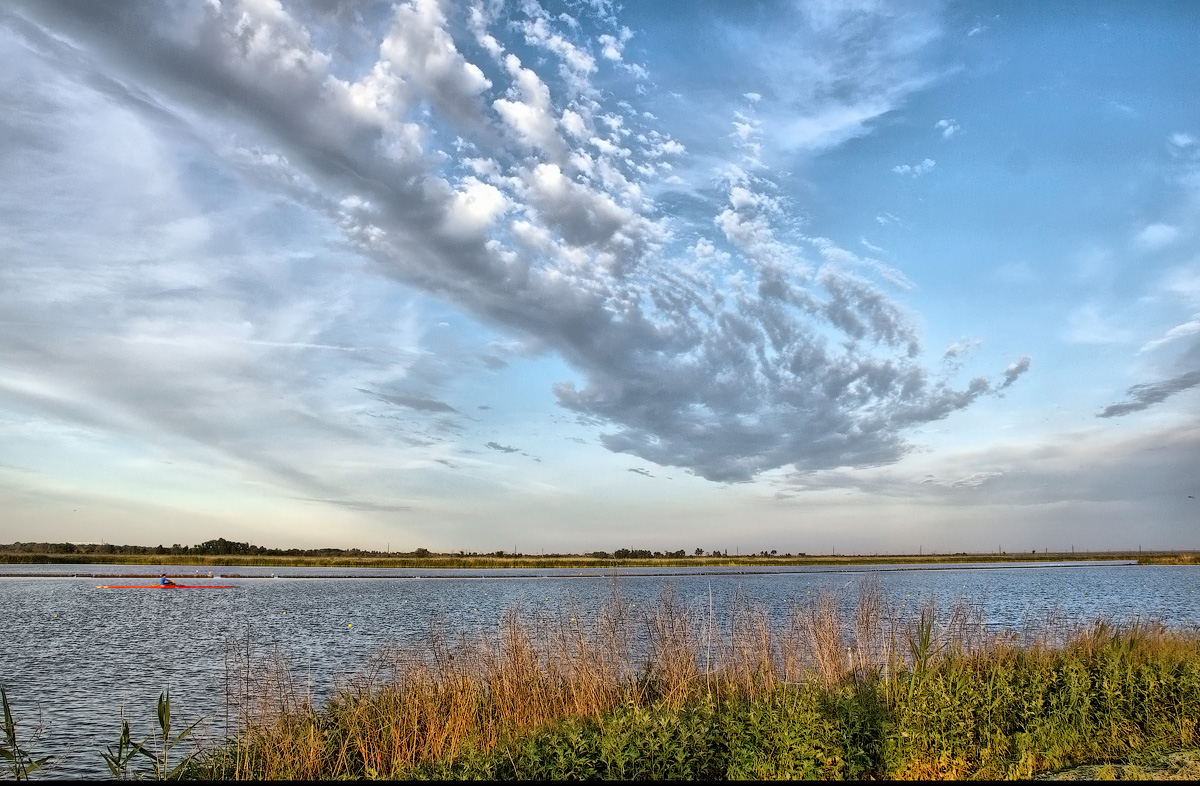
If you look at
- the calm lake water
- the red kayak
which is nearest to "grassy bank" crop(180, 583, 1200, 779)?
the calm lake water

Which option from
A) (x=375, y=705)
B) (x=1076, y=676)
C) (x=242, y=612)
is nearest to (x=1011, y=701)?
(x=1076, y=676)

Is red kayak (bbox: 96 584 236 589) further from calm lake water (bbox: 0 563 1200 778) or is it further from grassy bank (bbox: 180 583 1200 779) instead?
grassy bank (bbox: 180 583 1200 779)

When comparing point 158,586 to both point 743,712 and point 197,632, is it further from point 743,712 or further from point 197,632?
point 743,712

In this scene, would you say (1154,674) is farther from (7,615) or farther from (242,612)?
(7,615)

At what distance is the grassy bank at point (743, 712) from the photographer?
10.3 metres

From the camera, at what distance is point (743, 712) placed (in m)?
11.5

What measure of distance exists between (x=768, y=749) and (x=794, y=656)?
4803mm

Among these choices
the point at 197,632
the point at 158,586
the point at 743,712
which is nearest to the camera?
the point at 743,712

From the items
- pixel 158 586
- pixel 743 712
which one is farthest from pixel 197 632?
pixel 158 586

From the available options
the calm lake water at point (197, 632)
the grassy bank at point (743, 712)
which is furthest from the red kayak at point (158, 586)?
the grassy bank at point (743, 712)

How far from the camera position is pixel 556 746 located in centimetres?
1033

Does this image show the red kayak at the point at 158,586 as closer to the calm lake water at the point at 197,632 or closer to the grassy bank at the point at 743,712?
the calm lake water at the point at 197,632

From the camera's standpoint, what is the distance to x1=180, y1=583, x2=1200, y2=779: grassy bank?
10.3 metres

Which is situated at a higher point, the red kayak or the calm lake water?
the red kayak
